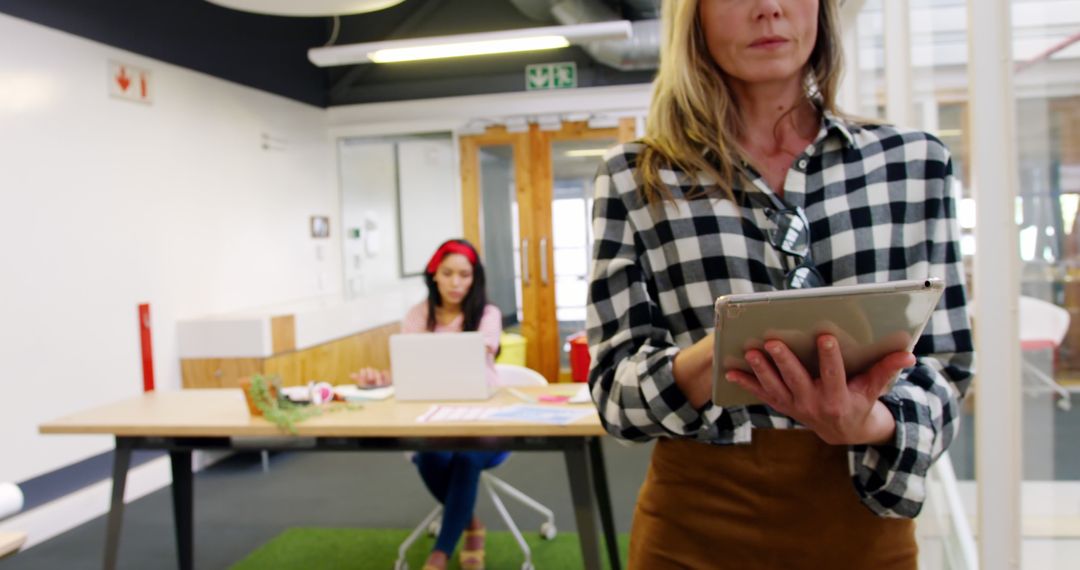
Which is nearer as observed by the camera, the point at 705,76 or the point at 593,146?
the point at 705,76

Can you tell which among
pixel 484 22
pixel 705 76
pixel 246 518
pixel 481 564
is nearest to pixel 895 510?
pixel 705 76

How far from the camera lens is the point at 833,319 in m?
0.79

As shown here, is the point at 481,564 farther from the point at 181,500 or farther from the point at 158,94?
the point at 158,94

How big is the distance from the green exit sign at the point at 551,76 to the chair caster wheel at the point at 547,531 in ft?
14.8

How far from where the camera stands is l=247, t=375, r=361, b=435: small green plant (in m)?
2.95

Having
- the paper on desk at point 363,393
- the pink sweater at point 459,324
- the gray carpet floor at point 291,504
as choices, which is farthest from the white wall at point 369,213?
the paper on desk at point 363,393

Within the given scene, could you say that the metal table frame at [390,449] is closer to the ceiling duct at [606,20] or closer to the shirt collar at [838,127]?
the shirt collar at [838,127]

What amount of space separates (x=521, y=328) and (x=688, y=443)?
6736mm

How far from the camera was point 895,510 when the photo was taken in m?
0.99

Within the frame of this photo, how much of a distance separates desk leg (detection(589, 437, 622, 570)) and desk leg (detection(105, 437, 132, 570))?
5.76 ft

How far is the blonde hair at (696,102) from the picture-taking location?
3.50 feet

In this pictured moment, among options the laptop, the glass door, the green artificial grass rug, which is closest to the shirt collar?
the laptop

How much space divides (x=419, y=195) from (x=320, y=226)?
4.28 feet

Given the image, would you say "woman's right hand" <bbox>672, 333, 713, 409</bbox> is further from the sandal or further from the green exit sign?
the green exit sign
